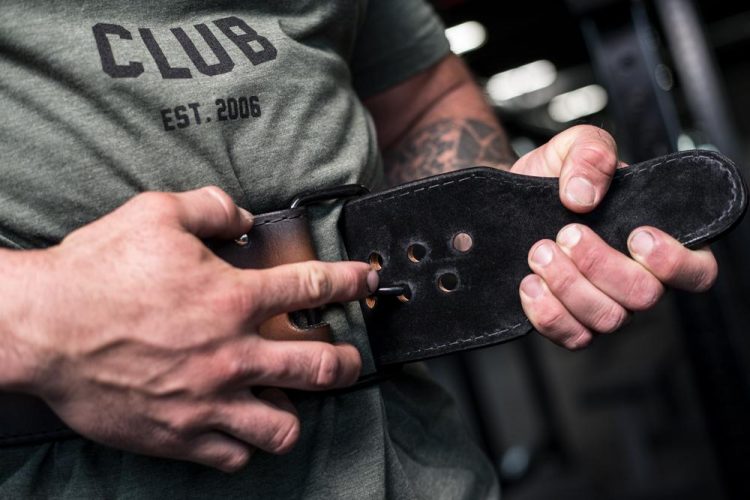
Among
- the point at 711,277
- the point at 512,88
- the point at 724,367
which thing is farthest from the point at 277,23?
the point at 512,88

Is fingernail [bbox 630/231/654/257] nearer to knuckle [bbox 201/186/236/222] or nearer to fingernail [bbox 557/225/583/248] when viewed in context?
fingernail [bbox 557/225/583/248]

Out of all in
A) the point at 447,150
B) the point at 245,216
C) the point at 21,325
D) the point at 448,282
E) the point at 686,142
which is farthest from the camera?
the point at 686,142

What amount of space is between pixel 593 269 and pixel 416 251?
0.55ft

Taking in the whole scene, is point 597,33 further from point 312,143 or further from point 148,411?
point 148,411

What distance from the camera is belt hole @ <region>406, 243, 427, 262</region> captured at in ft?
2.29

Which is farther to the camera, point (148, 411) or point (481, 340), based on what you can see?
point (481, 340)

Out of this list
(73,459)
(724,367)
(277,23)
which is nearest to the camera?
(73,459)

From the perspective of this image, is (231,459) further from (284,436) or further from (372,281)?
(372,281)

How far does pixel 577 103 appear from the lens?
12320 mm

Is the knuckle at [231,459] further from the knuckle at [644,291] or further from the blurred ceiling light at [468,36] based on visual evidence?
the blurred ceiling light at [468,36]

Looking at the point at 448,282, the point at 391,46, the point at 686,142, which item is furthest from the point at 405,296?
the point at 686,142

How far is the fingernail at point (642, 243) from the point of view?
63 cm

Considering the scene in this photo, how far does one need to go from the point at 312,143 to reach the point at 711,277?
1.33 feet

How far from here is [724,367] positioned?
183 centimetres
